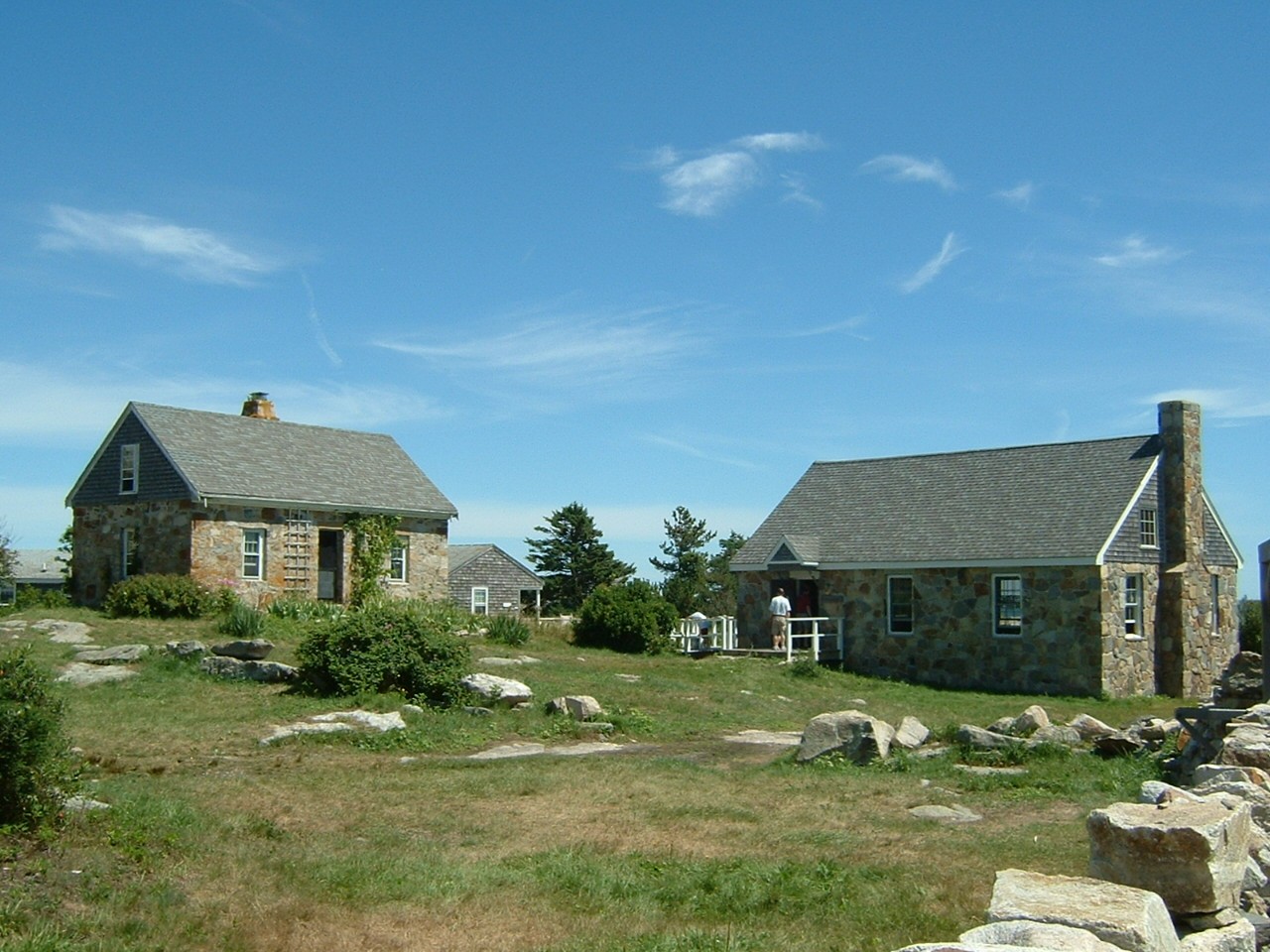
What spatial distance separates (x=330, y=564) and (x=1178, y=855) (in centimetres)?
3176

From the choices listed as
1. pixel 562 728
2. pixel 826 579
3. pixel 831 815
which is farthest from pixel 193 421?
pixel 831 815

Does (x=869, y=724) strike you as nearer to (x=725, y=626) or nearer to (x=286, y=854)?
(x=286, y=854)

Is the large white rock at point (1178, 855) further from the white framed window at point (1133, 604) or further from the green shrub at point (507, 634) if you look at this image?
the white framed window at point (1133, 604)

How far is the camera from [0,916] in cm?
719

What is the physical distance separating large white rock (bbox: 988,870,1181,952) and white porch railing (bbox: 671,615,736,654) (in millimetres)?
27939

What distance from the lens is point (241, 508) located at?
33.8 meters

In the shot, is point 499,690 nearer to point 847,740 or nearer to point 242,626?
point 847,740

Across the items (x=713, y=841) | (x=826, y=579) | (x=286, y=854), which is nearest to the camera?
(x=286, y=854)

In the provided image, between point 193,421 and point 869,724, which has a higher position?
point 193,421

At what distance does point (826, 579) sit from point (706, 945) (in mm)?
28072

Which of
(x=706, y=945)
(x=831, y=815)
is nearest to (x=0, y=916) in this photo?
(x=706, y=945)

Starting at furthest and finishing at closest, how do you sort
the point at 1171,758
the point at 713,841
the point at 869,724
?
the point at 869,724, the point at 1171,758, the point at 713,841

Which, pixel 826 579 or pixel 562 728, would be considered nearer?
pixel 562 728

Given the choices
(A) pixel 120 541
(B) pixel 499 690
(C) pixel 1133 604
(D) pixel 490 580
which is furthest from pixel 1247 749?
(D) pixel 490 580
